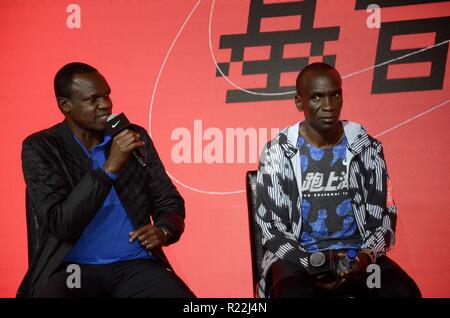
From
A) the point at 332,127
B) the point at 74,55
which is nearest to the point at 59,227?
the point at 332,127

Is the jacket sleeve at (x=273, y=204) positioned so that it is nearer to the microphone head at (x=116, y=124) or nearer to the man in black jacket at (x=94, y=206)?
the man in black jacket at (x=94, y=206)

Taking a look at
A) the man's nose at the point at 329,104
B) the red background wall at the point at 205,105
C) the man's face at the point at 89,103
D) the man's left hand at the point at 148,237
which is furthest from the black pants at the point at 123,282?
the red background wall at the point at 205,105

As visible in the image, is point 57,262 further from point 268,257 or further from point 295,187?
point 295,187

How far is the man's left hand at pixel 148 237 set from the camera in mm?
2785

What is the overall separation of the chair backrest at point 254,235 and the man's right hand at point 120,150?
611 millimetres

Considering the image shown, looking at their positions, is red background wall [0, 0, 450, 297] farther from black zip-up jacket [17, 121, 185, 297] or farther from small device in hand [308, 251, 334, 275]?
small device in hand [308, 251, 334, 275]

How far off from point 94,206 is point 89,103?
56 centimetres

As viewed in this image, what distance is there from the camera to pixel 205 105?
398cm

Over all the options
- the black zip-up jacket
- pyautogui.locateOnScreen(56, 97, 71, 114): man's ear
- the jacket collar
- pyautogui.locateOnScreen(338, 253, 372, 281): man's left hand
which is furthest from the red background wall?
pyautogui.locateOnScreen(338, 253, 372, 281): man's left hand

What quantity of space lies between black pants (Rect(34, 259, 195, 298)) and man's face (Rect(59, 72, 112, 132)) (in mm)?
664
